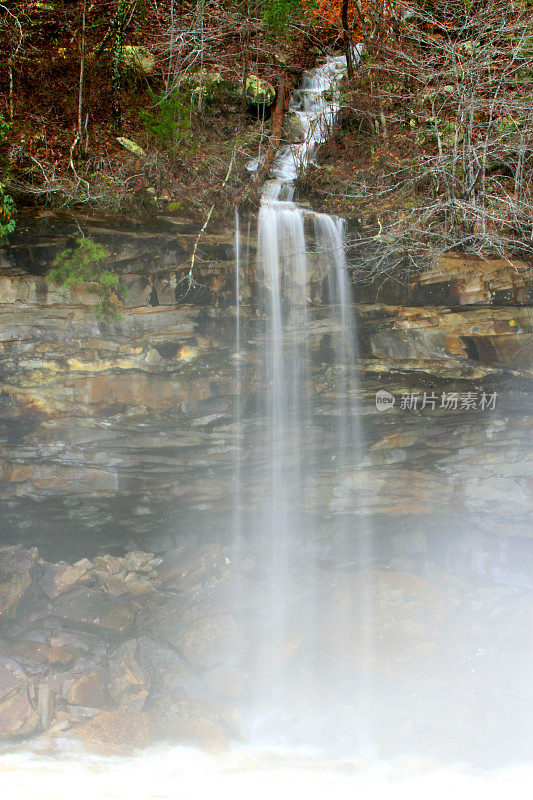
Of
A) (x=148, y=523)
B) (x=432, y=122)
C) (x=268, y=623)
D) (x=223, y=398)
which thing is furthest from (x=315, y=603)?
(x=432, y=122)

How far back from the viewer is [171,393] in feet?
24.4

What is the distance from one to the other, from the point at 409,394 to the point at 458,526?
264 cm

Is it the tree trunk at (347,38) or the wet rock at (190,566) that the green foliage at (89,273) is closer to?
the wet rock at (190,566)

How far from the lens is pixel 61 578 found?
25.7 feet

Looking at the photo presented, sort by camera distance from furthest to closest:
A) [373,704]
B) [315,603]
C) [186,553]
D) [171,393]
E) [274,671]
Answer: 1. [186,553]
2. [315,603]
3. [171,393]
4. [274,671]
5. [373,704]

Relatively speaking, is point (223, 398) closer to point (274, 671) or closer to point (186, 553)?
point (186, 553)

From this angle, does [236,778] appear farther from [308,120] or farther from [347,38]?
[347,38]

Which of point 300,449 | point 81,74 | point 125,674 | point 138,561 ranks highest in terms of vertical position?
point 81,74

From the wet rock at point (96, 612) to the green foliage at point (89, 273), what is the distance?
13.2 feet

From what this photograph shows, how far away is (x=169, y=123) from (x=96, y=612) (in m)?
6.75

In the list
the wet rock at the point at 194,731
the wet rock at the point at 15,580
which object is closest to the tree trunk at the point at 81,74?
the wet rock at the point at 15,580

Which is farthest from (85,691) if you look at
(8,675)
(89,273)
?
(89,273)

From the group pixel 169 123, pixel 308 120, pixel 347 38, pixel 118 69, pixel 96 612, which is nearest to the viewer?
pixel 169 123

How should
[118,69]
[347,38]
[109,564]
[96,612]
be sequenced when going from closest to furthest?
1. [96,612]
2. [118,69]
3. [109,564]
4. [347,38]
